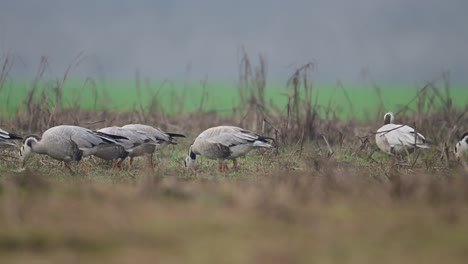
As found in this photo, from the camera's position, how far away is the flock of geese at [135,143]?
10.3 metres

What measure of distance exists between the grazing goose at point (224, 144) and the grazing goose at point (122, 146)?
731mm

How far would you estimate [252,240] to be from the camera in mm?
5281

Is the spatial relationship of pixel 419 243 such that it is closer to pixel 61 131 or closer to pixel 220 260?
pixel 220 260

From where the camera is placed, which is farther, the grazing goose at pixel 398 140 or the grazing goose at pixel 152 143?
the grazing goose at pixel 398 140

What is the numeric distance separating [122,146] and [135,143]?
218 millimetres

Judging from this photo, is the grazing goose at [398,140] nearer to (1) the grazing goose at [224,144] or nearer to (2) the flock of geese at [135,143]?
(2) the flock of geese at [135,143]

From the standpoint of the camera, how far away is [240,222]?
18.7 ft

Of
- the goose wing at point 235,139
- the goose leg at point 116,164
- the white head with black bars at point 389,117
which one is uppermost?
the white head with black bars at point 389,117

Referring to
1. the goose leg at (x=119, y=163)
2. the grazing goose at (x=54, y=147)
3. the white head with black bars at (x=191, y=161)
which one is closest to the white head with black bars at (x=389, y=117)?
the white head with black bars at (x=191, y=161)

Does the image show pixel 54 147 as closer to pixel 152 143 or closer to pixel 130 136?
pixel 130 136

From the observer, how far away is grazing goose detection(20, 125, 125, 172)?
10234mm

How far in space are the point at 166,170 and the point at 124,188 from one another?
375cm

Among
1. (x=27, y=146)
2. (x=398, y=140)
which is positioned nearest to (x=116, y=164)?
(x=27, y=146)

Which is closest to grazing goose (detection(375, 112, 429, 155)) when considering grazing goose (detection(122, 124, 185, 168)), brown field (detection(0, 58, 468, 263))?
grazing goose (detection(122, 124, 185, 168))
